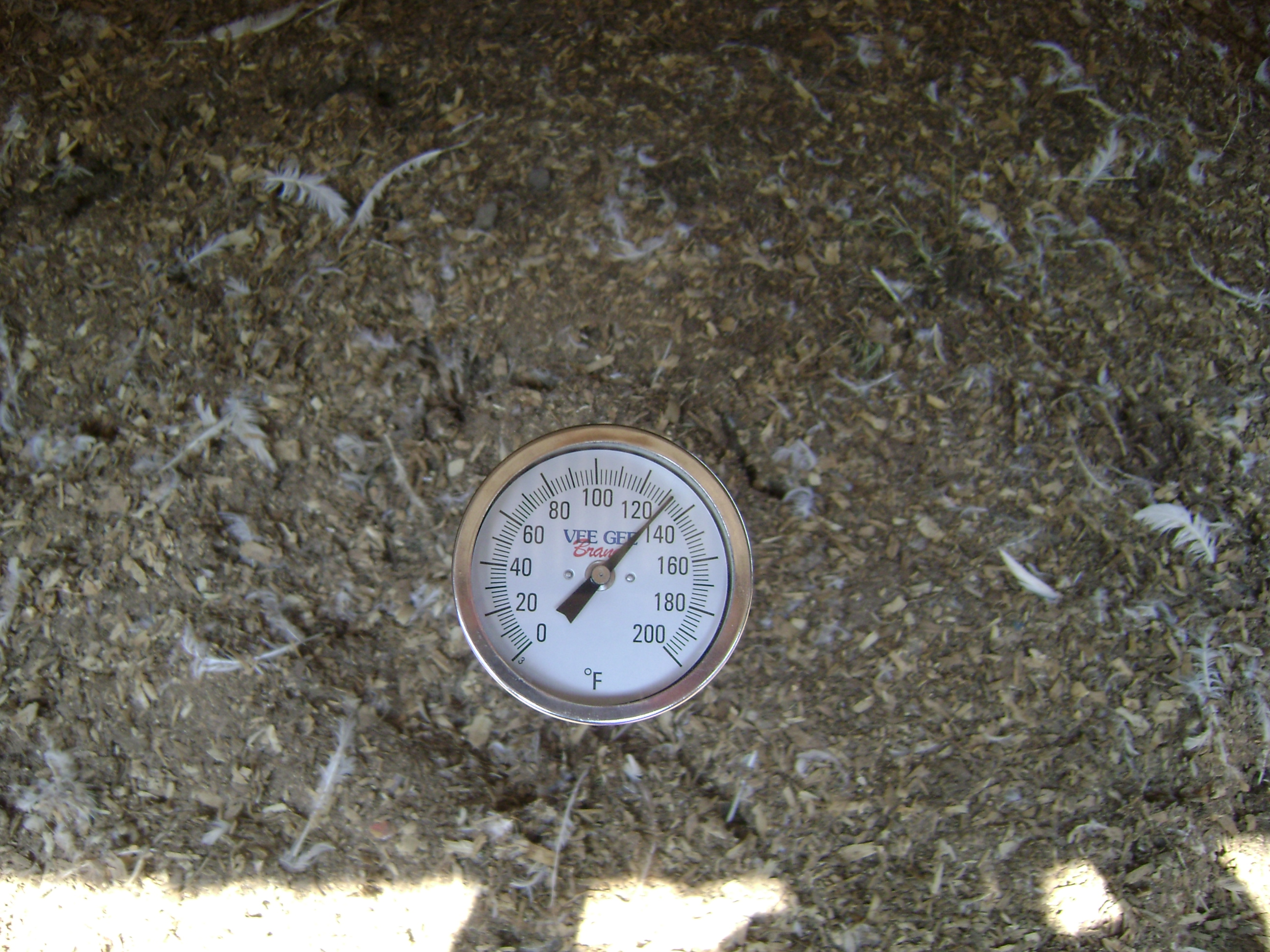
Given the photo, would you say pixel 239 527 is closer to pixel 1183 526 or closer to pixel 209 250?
pixel 209 250

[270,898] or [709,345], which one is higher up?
[709,345]

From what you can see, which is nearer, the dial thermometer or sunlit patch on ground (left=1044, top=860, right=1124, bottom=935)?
the dial thermometer

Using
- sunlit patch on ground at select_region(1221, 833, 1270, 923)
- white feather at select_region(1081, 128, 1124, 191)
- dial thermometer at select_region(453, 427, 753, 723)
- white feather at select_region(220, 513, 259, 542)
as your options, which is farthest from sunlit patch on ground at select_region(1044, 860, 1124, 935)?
white feather at select_region(220, 513, 259, 542)

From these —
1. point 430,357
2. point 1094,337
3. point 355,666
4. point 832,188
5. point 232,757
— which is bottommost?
Answer: point 232,757

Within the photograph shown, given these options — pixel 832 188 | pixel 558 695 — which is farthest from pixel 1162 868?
pixel 832 188

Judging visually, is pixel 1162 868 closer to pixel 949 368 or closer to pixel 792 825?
pixel 792 825

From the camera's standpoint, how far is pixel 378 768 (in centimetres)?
148

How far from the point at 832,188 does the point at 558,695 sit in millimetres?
1046

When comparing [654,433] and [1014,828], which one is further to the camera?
[1014,828]

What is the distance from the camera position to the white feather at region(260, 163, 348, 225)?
5.08ft

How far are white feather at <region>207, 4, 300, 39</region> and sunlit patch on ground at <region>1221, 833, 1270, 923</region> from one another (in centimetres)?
236

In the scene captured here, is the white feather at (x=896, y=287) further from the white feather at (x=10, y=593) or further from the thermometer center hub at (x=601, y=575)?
the white feather at (x=10, y=593)

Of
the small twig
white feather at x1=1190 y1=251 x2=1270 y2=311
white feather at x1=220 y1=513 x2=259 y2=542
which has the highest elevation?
white feather at x1=1190 y1=251 x2=1270 y2=311

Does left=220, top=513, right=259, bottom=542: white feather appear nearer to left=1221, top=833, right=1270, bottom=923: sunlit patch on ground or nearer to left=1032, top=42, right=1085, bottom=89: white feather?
left=1032, top=42, right=1085, bottom=89: white feather
